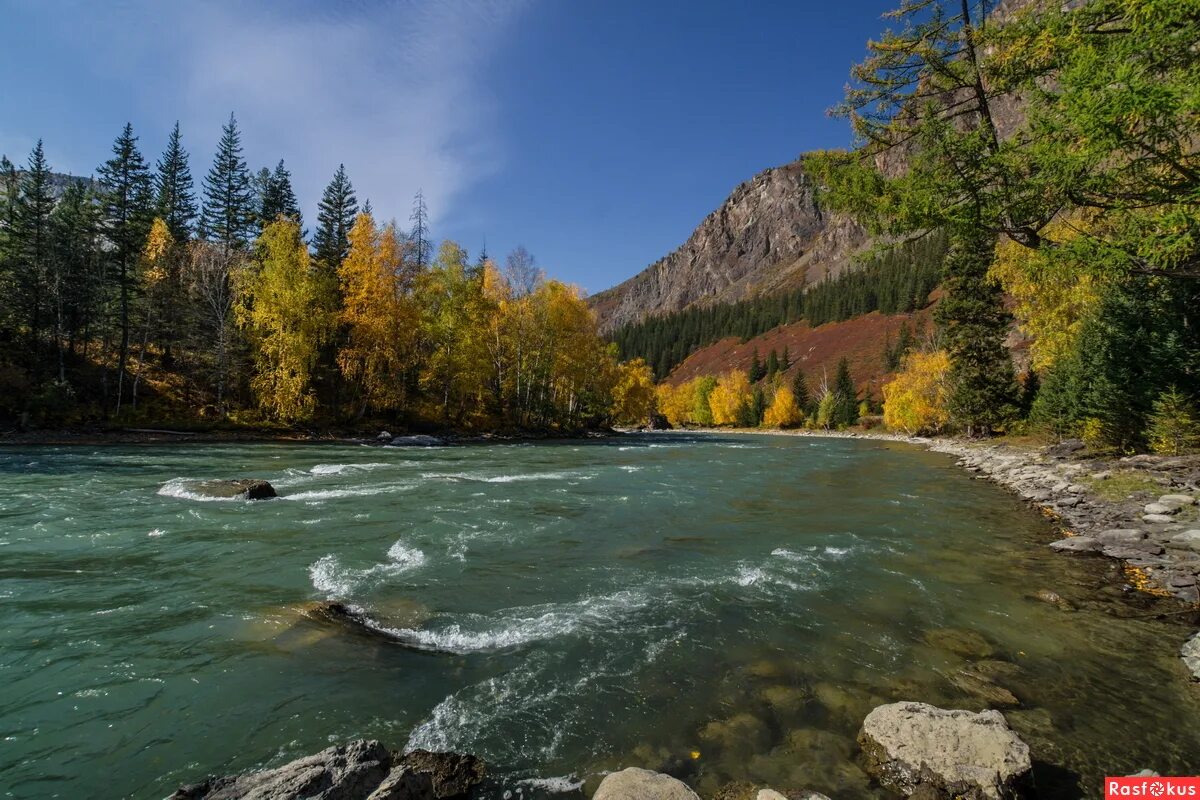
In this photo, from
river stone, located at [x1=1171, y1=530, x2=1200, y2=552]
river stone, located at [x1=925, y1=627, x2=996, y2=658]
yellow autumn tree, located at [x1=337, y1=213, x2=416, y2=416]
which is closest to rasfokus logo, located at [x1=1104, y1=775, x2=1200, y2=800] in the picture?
river stone, located at [x1=925, y1=627, x2=996, y2=658]

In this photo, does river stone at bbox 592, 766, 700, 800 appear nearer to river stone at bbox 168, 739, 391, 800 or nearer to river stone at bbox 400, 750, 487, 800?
river stone at bbox 400, 750, 487, 800

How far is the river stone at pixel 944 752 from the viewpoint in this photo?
152 inches

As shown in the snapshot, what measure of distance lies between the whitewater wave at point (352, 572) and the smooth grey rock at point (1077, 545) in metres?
12.6

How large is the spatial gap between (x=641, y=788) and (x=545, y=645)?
2.85m

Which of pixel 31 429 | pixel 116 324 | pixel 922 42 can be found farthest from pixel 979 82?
pixel 116 324

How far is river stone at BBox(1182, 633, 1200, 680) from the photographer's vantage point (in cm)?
561

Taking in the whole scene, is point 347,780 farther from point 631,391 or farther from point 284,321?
point 631,391

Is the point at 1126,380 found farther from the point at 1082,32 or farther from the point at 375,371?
the point at 375,371

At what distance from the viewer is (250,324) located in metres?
35.9

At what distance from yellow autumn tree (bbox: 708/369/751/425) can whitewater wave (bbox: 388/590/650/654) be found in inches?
4403

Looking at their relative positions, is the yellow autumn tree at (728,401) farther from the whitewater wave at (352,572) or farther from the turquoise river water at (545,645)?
the whitewater wave at (352,572)

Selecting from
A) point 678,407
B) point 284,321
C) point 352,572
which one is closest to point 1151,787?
point 352,572

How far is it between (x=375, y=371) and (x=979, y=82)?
3525cm

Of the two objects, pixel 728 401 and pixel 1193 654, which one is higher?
pixel 728 401
